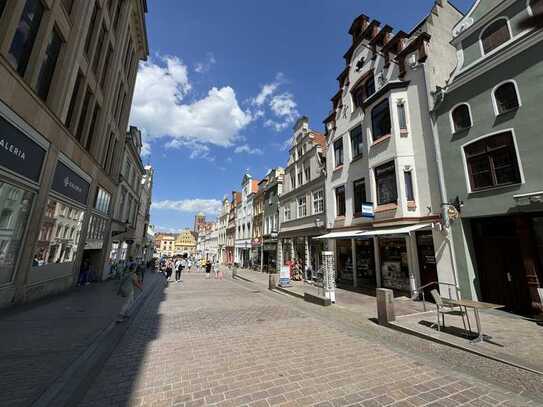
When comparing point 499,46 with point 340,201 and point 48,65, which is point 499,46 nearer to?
point 340,201

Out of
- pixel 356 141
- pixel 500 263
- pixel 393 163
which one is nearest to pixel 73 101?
pixel 356 141

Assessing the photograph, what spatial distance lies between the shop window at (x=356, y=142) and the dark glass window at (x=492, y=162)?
621 cm

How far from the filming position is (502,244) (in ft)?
31.2

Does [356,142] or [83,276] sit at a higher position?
Result: [356,142]

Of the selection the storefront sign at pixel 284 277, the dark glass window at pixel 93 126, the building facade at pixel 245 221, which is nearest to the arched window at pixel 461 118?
the storefront sign at pixel 284 277

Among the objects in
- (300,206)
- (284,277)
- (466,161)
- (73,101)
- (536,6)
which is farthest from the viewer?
(300,206)

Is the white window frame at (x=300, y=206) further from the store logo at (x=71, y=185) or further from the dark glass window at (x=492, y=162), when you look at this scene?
the store logo at (x=71, y=185)

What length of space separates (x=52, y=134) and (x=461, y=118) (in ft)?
57.5

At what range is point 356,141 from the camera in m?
16.4

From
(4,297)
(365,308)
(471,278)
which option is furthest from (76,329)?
(471,278)

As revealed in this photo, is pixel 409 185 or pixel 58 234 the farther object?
pixel 409 185

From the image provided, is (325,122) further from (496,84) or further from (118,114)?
(118,114)

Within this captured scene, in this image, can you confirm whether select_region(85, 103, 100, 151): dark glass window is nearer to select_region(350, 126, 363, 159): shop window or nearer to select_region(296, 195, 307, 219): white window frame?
select_region(296, 195, 307, 219): white window frame

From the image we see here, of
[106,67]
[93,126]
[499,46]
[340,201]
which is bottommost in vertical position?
[340,201]
